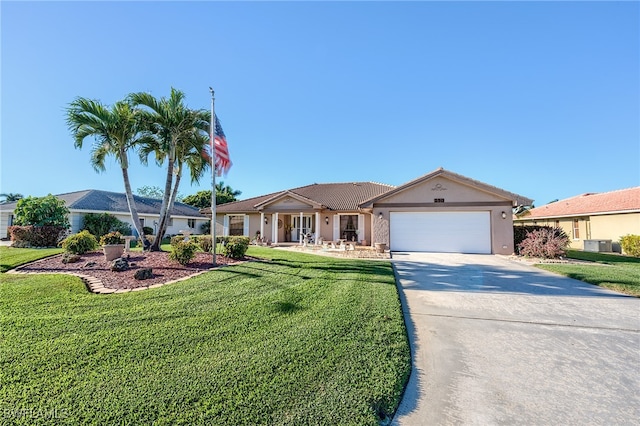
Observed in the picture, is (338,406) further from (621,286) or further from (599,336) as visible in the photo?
(621,286)

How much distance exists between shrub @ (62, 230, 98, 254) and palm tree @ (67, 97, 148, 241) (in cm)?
185

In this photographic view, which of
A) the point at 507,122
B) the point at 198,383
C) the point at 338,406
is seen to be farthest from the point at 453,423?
the point at 507,122

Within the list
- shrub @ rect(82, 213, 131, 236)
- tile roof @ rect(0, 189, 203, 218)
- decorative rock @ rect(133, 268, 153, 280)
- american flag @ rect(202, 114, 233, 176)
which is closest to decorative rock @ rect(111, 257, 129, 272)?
decorative rock @ rect(133, 268, 153, 280)

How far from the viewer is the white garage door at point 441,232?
15.5 metres

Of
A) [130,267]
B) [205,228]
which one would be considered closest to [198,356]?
[130,267]

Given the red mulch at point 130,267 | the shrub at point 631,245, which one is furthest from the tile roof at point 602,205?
the red mulch at point 130,267

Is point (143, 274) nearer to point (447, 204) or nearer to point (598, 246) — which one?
point (447, 204)

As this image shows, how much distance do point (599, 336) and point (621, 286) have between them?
4.94 meters

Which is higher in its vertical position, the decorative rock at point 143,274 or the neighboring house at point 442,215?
the neighboring house at point 442,215

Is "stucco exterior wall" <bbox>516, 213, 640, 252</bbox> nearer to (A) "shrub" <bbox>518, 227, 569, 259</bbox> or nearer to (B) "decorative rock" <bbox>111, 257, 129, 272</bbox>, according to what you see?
(A) "shrub" <bbox>518, 227, 569, 259</bbox>

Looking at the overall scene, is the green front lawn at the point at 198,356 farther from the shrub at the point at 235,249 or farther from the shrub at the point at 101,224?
the shrub at the point at 101,224

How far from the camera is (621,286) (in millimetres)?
7406

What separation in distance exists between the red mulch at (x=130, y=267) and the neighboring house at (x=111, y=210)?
15585 millimetres

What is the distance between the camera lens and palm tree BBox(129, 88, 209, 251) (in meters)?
11.1
